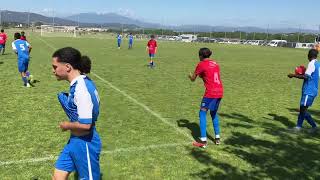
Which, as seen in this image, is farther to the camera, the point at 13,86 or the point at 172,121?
the point at 13,86

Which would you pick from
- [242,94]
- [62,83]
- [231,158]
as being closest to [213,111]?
[231,158]

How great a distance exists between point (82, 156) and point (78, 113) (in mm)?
520

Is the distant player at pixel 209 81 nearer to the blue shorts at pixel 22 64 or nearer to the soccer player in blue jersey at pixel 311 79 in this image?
the soccer player in blue jersey at pixel 311 79

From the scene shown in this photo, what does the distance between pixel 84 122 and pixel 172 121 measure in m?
5.89

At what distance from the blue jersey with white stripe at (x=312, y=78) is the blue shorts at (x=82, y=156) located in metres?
6.02

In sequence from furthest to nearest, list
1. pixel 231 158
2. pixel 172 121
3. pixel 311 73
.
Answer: pixel 172 121
pixel 311 73
pixel 231 158

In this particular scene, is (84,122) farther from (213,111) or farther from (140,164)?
(213,111)

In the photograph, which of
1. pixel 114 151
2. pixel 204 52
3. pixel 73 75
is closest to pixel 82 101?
pixel 73 75

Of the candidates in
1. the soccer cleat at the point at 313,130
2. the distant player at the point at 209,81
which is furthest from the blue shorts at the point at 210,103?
the soccer cleat at the point at 313,130

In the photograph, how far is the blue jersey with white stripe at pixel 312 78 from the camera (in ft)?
28.4

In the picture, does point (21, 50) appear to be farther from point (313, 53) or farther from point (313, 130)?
point (313, 130)

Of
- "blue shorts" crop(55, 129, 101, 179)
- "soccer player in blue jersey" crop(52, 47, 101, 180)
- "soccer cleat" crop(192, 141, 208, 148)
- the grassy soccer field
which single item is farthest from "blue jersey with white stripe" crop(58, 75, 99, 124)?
"soccer cleat" crop(192, 141, 208, 148)

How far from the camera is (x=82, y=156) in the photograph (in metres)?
4.14

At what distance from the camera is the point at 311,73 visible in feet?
28.5
